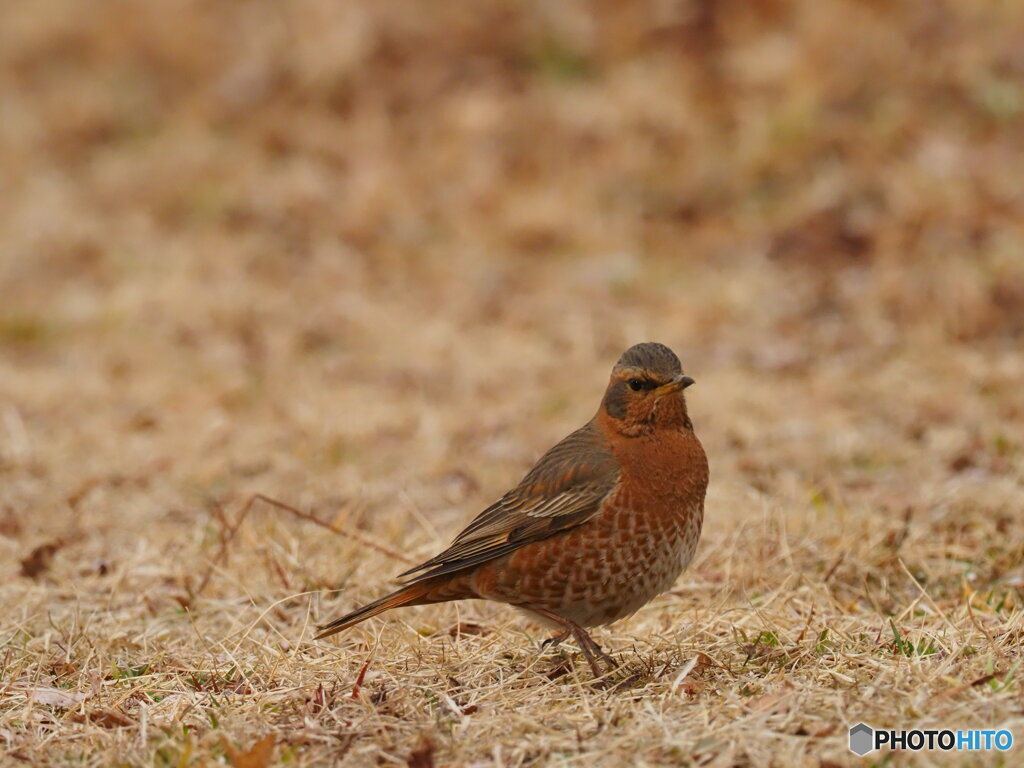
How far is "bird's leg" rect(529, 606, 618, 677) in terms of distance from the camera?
4.25 metres

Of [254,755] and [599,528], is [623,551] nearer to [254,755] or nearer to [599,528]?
[599,528]

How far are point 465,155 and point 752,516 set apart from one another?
7838mm

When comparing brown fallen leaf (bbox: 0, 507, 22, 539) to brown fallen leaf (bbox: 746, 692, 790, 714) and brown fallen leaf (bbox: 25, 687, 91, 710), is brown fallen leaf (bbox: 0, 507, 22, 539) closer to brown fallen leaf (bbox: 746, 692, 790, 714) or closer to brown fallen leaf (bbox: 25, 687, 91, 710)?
brown fallen leaf (bbox: 25, 687, 91, 710)

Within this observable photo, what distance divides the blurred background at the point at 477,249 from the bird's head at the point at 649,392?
5.16 ft

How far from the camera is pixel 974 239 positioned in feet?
34.3

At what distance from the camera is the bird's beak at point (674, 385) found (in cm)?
454

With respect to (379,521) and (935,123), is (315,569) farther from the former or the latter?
(935,123)

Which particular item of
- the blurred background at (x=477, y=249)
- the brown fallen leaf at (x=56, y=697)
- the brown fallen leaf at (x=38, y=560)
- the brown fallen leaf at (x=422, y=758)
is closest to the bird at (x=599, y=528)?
the brown fallen leaf at (x=56, y=697)

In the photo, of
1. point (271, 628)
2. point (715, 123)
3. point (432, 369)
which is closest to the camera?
point (271, 628)

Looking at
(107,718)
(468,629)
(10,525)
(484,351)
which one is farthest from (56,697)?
(484,351)

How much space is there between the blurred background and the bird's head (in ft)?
5.16

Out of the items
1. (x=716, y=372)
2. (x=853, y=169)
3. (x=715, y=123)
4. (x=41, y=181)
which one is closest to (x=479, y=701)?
(x=716, y=372)

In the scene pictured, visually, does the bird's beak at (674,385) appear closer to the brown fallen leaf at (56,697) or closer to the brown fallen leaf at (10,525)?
the brown fallen leaf at (56,697)

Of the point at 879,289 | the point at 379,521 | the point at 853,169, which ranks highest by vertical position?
the point at 853,169
